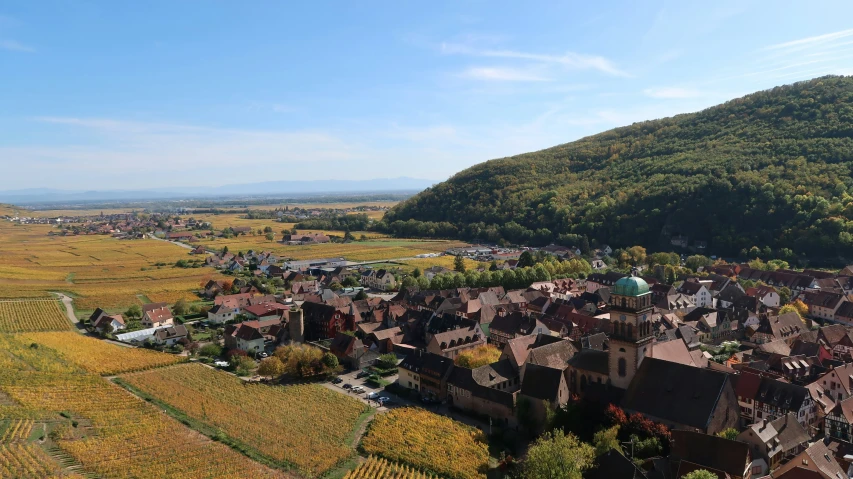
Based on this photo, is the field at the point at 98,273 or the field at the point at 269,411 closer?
the field at the point at 269,411

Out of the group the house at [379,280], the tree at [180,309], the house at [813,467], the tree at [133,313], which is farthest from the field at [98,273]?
the house at [813,467]

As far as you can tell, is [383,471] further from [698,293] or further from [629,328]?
[698,293]

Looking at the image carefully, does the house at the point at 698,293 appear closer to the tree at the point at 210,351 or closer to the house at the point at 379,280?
the house at the point at 379,280

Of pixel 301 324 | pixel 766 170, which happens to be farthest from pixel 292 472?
pixel 766 170

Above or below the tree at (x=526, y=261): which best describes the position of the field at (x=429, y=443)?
below

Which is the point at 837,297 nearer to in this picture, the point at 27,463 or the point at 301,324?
the point at 301,324

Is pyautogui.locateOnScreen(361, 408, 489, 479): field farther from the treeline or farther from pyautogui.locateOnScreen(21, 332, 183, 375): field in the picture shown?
the treeline

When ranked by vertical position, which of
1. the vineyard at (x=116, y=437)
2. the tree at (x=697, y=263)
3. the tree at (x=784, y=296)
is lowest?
the tree at (x=784, y=296)
